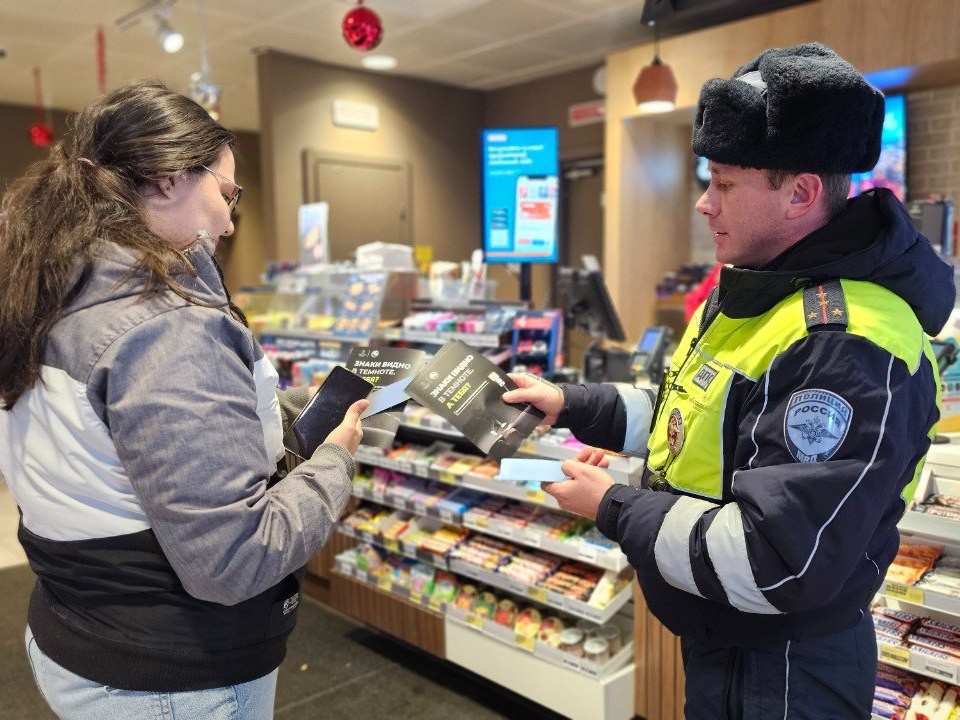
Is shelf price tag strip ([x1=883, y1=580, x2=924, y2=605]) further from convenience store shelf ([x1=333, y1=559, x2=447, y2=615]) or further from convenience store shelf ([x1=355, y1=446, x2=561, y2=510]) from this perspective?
convenience store shelf ([x1=333, y1=559, x2=447, y2=615])

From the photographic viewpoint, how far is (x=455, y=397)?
1.61m

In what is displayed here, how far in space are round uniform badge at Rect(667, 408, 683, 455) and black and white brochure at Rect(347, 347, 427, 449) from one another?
56 centimetres

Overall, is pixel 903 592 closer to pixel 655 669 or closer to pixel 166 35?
pixel 655 669

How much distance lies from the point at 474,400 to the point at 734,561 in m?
0.67

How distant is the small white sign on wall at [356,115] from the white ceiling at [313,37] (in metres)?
0.37

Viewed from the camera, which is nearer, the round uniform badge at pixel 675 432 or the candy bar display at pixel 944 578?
the round uniform badge at pixel 675 432

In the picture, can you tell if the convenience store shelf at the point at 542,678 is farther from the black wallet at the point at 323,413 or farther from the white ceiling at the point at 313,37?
the white ceiling at the point at 313,37

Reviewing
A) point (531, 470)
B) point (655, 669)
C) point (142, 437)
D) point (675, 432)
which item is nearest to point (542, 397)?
point (531, 470)

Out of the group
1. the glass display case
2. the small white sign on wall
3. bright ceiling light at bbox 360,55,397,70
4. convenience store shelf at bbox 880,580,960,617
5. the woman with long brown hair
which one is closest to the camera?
the woman with long brown hair

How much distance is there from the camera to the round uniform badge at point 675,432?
1.32 m

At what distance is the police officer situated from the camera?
1078 mm

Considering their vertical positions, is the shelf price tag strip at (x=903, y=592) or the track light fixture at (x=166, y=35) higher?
the track light fixture at (x=166, y=35)

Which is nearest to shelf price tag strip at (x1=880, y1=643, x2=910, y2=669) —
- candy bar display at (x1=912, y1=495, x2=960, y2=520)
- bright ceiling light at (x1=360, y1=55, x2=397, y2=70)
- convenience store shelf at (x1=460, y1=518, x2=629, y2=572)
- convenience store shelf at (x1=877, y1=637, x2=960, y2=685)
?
convenience store shelf at (x1=877, y1=637, x2=960, y2=685)

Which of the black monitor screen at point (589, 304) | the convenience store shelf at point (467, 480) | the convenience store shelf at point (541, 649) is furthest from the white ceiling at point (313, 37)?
the convenience store shelf at point (541, 649)
